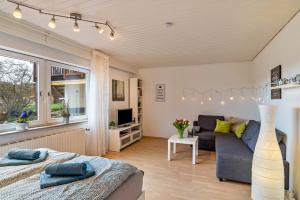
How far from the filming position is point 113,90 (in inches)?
190

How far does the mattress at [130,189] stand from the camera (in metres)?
1.46

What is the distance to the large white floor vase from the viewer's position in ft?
6.47

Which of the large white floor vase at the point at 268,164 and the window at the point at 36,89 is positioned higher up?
the window at the point at 36,89

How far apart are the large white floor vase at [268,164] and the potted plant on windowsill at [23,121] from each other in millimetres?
3219

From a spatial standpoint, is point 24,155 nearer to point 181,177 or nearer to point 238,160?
point 181,177

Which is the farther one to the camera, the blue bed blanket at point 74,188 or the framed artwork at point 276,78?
the framed artwork at point 276,78

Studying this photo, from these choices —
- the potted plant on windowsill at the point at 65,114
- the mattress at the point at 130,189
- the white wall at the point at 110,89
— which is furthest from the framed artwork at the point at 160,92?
the mattress at the point at 130,189

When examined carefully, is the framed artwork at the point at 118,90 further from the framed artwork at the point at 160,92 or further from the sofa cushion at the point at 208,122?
the sofa cushion at the point at 208,122

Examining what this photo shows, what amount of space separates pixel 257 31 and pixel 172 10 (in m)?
1.56

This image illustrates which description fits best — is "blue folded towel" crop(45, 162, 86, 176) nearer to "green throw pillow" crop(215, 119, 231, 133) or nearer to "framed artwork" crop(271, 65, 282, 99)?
"framed artwork" crop(271, 65, 282, 99)

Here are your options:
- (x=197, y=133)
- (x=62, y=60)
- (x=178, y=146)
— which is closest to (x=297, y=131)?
(x=197, y=133)

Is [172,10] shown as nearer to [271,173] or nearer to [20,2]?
[20,2]

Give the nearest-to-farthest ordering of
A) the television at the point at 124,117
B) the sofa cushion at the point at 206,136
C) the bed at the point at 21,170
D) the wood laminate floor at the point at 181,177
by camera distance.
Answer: the bed at the point at 21,170 → the wood laminate floor at the point at 181,177 → the sofa cushion at the point at 206,136 → the television at the point at 124,117

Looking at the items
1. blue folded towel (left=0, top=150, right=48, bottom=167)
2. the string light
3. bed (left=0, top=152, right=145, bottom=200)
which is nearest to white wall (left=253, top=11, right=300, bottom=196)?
the string light
